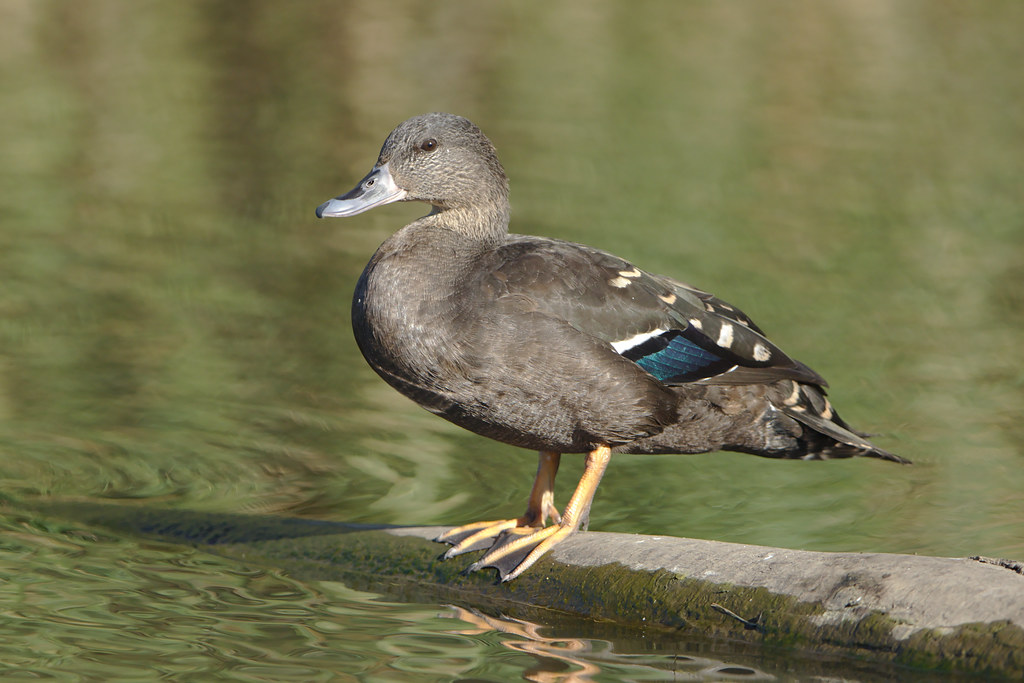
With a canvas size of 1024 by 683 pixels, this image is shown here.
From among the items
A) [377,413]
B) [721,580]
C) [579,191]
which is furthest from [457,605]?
[579,191]

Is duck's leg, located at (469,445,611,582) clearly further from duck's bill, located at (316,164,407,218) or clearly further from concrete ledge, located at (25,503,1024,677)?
duck's bill, located at (316,164,407,218)

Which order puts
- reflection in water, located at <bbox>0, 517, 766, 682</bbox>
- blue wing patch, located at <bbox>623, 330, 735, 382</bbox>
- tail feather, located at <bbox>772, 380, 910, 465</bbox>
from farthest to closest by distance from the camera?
tail feather, located at <bbox>772, 380, 910, 465</bbox> < blue wing patch, located at <bbox>623, 330, 735, 382</bbox> < reflection in water, located at <bbox>0, 517, 766, 682</bbox>

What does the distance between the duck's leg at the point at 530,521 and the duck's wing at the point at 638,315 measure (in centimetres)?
71

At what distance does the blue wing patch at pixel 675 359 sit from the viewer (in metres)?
5.91

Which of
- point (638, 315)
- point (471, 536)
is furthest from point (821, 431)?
point (471, 536)

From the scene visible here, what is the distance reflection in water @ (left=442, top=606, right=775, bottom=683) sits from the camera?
16.2ft

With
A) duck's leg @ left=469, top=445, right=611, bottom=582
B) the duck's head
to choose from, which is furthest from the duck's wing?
duck's leg @ left=469, top=445, right=611, bottom=582

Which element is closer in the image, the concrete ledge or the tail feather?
the concrete ledge

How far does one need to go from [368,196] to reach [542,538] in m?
1.70

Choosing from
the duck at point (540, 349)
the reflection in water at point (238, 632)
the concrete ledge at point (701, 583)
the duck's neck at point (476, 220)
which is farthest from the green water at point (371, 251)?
the duck's neck at point (476, 220)

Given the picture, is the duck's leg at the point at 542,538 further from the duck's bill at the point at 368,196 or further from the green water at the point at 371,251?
the duck's bill at the point at 368,196

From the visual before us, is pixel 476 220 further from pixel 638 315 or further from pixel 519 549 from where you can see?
pixel 519 549

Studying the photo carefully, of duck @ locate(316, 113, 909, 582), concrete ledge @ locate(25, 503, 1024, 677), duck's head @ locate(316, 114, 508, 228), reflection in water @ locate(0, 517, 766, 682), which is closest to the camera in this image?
concrete ledge @ locate(25, 503, 1024, 677)

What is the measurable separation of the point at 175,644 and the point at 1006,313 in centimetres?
859
